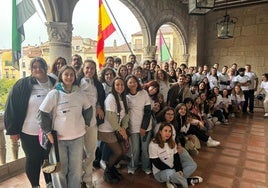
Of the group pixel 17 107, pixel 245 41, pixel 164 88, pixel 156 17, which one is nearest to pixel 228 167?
pixel 164 88

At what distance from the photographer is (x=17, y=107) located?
1.80m

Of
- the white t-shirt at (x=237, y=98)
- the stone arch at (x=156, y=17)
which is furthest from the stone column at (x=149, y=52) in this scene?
the white t-shirt at (x=237, y=98)

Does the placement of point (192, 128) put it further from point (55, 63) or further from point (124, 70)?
point (55, 63)

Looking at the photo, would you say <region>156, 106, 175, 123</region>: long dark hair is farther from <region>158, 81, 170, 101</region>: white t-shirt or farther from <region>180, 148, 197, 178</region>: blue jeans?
<region>158, 81, 170, 101</region>: white t-shirt

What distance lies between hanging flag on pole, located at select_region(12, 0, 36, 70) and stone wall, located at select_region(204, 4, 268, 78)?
6792mm

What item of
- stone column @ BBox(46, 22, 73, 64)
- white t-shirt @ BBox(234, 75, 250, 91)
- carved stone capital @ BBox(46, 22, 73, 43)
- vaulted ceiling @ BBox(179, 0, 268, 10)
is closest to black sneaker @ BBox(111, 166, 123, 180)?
stone column @ BBox(46, 22, 73, 64)

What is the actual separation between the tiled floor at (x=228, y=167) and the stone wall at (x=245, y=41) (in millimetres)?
3728

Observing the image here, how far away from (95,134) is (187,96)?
210 centimetres

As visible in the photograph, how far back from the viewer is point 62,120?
178 centimetres

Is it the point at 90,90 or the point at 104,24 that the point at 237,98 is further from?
the point at 90,90

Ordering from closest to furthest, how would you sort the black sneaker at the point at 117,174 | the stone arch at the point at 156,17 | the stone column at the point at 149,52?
the black sneaker at the point at 117,174, the stone arch at the point at 156,17, the stone column at the point at 149,52

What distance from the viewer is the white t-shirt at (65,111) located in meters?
1.74

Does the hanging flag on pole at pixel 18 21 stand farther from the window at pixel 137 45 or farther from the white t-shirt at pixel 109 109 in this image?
the window at pixel 137 45

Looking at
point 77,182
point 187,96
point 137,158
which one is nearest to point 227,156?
point 187,96
